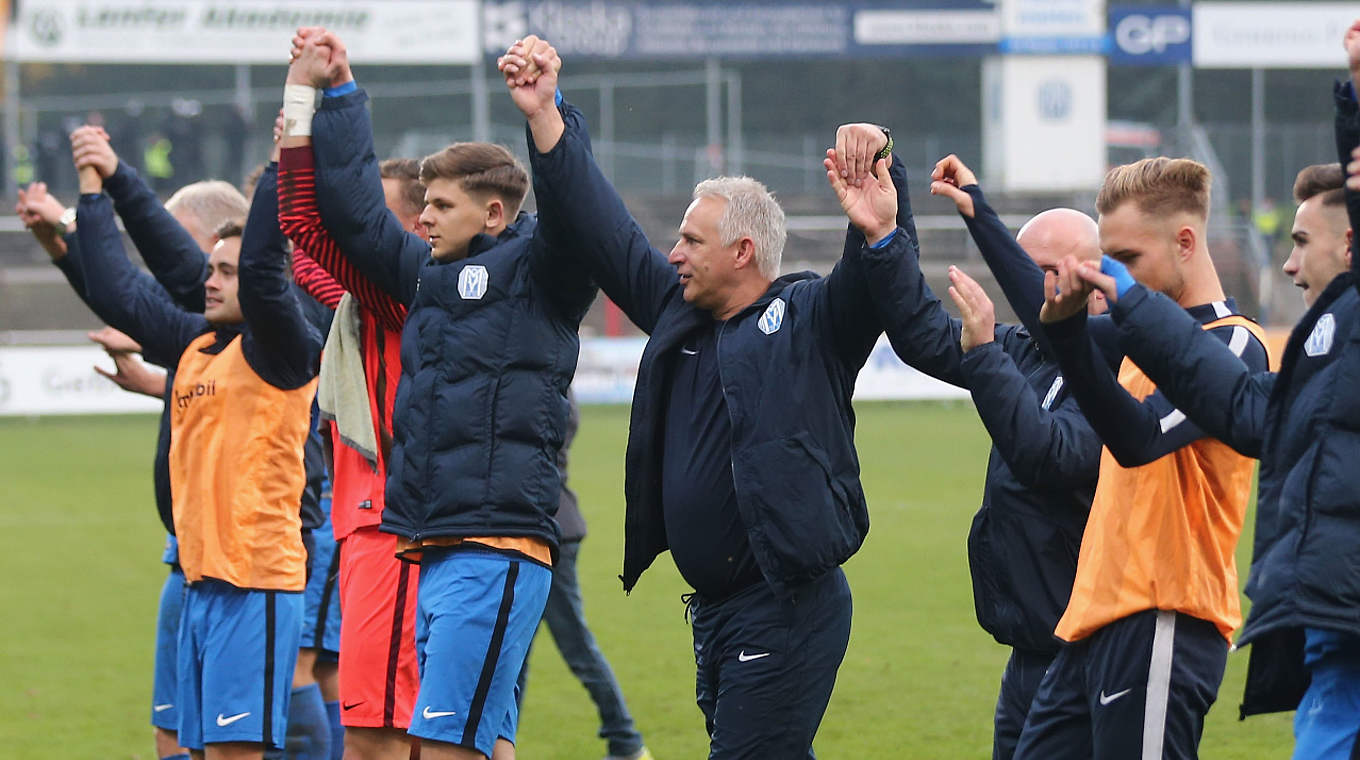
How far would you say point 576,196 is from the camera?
4.76 m

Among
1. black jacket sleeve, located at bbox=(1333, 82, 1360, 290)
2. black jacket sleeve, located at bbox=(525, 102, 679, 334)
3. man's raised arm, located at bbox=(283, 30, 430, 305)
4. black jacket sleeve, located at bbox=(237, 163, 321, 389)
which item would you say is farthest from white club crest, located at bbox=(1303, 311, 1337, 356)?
black jacket sleeve, located at bbox=(237, 163, 321, 389)

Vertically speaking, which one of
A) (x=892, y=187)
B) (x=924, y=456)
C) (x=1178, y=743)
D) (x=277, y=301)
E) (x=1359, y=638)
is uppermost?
(x=892, y=187)

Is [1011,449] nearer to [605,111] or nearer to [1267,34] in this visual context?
[605,111]

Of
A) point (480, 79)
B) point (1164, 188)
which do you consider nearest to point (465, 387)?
point (1164, 188)

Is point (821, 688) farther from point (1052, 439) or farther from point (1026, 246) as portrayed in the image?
point (1026, 246)

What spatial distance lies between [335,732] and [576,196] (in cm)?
307

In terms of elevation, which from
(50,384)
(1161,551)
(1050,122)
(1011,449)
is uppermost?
(1050,122)

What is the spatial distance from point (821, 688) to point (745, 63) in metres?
47.9

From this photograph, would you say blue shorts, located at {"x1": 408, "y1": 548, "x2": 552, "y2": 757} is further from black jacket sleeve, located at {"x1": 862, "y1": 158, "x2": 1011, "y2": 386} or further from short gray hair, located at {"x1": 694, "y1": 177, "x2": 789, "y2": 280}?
black jacket sleeve, located at {"x1": 862, "y1": 158, "x2": 1011, "y2": 386}

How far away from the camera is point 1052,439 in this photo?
4.24 m

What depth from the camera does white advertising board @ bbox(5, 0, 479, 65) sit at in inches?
1375

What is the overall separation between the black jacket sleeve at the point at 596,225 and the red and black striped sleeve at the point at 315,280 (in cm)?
123

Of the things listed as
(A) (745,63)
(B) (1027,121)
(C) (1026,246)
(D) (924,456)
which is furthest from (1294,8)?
(C) (1026,246)

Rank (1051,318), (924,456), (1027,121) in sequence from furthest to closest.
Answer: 1. (1027,121)
2. (924,456)
3. (1051,318)
